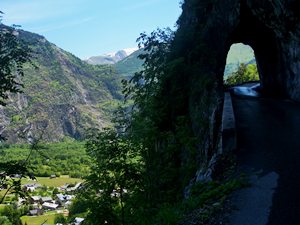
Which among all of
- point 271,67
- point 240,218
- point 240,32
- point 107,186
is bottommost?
point 107,186

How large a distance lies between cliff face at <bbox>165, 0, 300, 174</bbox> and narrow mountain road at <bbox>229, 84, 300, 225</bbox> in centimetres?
207

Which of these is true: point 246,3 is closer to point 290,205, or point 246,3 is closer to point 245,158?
point 245,158

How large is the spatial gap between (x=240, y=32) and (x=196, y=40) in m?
10.4

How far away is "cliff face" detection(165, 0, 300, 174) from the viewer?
20609 mm

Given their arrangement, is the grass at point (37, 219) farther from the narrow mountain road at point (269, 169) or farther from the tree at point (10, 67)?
the tree at point (10, 67)

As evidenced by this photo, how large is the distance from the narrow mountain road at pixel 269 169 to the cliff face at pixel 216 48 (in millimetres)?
2072

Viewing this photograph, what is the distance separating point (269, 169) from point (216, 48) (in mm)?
19628

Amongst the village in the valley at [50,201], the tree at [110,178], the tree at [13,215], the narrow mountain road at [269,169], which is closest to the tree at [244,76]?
the tree at [13,215]

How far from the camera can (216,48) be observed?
1169 inches

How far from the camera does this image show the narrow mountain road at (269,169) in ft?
27.7

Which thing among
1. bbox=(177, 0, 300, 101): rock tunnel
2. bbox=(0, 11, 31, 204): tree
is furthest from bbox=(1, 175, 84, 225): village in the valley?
bbox=(0, 11, 31, 204): tree

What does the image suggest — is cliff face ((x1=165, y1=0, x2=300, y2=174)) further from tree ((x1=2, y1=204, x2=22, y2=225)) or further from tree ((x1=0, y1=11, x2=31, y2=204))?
tree ((x1=2, y1=204, x2=22, y2=225))

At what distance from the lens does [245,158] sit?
1249 cm

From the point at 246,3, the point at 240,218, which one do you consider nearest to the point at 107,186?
the point at 240,218
